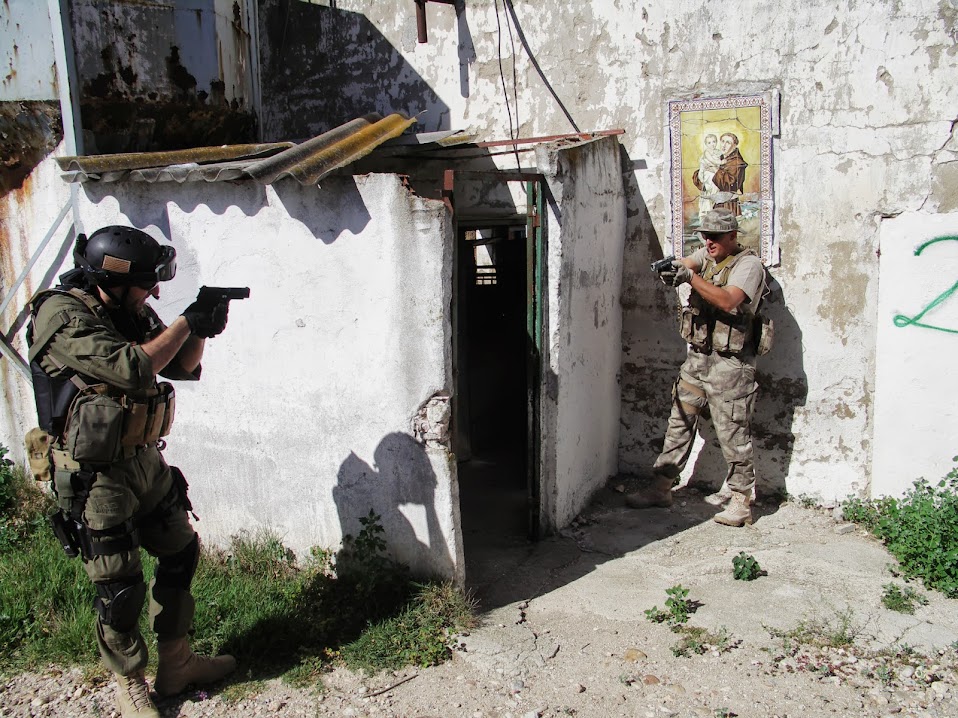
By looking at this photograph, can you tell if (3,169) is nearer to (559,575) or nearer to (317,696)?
(317,696)

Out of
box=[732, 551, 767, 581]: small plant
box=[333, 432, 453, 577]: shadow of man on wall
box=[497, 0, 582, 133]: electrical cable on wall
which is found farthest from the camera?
box=[497, 0, 582, 133]: electrical cable on wall

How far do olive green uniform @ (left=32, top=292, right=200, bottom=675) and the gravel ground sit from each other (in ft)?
1.28

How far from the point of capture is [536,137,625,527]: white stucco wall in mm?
4473

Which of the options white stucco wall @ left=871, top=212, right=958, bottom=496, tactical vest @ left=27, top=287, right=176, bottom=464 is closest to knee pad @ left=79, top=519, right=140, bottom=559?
tactical vest @ left=27, top=287, right=176, bottom=464

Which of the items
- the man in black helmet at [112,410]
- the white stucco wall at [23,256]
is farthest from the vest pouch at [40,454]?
the white stucco wall at [23,256]

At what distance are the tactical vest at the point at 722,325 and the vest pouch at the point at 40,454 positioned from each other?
3595 mm

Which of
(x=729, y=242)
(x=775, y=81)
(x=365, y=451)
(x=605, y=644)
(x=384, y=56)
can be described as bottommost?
(x=605, y=644)

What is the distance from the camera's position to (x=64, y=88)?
14.8ft

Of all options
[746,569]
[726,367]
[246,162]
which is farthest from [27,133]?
[746,569]

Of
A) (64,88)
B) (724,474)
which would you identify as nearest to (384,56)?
(64,88)

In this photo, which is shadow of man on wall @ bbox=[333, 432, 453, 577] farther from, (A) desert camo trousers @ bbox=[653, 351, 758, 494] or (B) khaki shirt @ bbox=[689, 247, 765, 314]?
(B) khaki shirt @ bbox=[689, 247, 765, 314]

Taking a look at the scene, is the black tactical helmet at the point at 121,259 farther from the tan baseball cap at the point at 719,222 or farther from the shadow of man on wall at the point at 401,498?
the tan baseball cap at the point at 719,222

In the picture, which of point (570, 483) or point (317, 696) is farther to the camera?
point (570, 483)

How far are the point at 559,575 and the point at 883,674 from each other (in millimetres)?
1621
